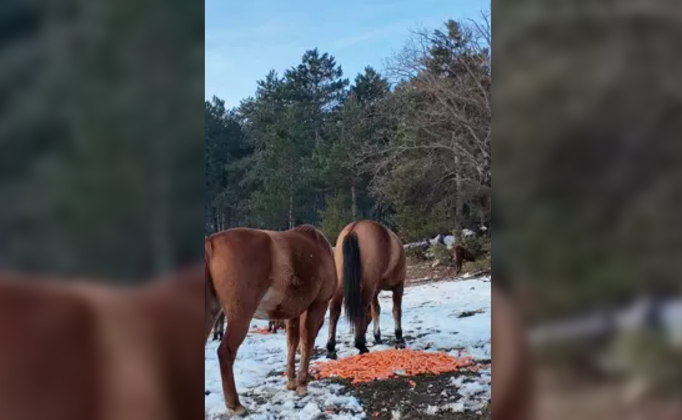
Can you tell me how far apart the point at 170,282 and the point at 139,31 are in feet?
0.70

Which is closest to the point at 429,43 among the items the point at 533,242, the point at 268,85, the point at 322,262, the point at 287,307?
the point at 268,85

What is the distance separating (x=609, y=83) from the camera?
1.65ft

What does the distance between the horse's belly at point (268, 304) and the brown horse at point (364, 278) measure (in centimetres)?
28

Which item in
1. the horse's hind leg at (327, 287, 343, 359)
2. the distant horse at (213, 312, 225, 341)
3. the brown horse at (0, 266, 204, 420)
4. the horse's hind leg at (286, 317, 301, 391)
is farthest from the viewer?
the horse's hind leg at (327, 287, 343, 359)

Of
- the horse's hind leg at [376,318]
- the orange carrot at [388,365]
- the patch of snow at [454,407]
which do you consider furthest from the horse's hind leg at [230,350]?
the patch of snow at [454,407]

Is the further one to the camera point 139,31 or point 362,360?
point 362,360

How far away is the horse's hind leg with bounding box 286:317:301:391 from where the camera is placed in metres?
1.61

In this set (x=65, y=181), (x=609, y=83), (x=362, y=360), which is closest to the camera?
(x=65, y=181)

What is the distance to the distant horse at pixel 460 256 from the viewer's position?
63.8 inches

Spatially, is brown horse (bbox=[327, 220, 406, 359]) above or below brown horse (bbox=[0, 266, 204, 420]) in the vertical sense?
below

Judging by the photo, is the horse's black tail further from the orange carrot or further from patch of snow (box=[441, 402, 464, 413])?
patch of snow (box=[441, 402, 464, 413])

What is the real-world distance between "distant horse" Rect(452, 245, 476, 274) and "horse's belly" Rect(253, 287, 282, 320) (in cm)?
64

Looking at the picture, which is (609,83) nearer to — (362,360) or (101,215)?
(101,215)

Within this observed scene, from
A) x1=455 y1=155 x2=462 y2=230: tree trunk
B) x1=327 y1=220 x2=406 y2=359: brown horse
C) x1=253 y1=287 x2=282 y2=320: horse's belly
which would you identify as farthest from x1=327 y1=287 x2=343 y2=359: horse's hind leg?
x1=455 y1=155 x2=462 y2=230: tree trunk
